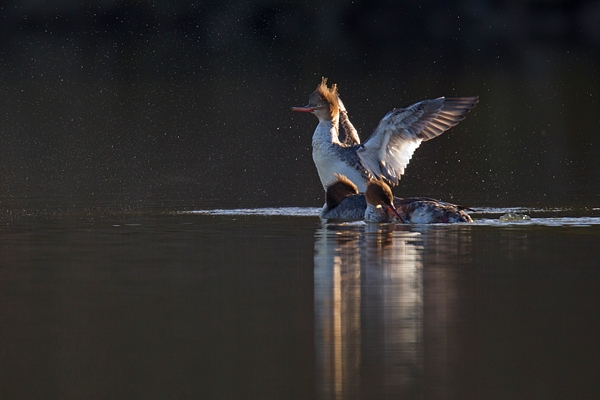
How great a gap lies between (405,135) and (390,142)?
0.14m

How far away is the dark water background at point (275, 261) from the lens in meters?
4.52

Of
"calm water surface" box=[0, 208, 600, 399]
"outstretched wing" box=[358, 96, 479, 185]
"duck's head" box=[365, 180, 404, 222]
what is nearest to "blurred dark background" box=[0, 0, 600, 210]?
"outstretched wing" box=[358, 96, 479, 185]

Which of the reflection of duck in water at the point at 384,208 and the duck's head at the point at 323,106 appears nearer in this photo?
the reflection of duck in water at the point at 384,208

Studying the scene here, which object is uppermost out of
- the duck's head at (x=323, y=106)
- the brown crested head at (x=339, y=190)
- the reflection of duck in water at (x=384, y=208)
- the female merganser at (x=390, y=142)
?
the duck's head at (x=323, y=106)

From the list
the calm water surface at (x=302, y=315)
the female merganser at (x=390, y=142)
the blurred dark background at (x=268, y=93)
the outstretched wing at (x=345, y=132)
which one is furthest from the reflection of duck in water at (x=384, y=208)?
the outstretched wing at (x=345, y=132)

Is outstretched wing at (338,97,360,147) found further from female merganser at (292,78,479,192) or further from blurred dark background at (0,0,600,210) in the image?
female merganser at (292,78,479,192)

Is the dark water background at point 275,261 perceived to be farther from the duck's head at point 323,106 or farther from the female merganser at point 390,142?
the duck's head at point 323,106

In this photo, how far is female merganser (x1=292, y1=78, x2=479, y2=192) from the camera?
1080 cm

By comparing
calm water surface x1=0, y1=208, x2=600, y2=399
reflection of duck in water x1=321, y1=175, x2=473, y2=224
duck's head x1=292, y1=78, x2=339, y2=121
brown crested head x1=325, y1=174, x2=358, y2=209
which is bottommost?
calm water surface x1=0, y1=208, x2=600, y2=399

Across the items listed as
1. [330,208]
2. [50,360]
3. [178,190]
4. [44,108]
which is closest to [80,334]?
[50,360]

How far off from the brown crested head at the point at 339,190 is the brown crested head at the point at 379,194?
0.65 meters

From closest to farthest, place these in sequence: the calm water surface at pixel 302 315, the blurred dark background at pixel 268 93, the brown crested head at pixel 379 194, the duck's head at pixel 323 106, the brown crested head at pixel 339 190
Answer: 1. the calm water surface at pixel 302 315
2. the brown crested head at pixel 379 194
3. the brown crested head at pixel 339 190
4. the duck's head at pixel 323 106
5. the blurred dark background at pixel 268 93

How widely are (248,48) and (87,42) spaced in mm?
6788

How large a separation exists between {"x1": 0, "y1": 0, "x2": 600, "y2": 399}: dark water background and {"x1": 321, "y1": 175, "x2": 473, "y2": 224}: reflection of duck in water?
0.73 feet
